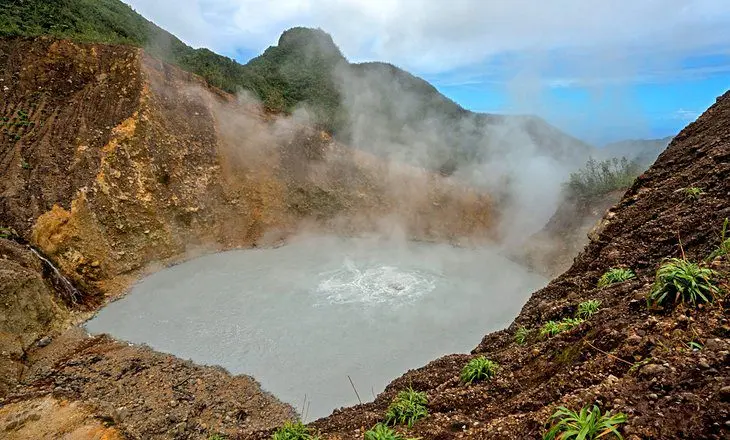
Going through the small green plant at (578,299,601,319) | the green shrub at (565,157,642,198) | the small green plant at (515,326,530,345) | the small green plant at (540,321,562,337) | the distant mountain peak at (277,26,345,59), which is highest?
the distant mountain peak at (277,26,345,59)

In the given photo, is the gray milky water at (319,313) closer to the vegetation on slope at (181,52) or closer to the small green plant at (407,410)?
the small green plant at (407,410)

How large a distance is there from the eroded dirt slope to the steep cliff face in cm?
1423

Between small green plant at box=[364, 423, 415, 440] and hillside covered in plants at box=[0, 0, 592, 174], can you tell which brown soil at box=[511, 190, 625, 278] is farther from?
small green plant at box=[364, 423, 415, 440]

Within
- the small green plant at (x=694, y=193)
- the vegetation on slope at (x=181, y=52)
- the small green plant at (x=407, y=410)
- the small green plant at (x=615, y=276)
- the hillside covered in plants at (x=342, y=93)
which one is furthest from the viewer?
the hillside covered in plants at (x=342, y=93)

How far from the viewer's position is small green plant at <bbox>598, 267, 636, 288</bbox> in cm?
615

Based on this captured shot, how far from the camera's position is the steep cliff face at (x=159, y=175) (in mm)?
16266

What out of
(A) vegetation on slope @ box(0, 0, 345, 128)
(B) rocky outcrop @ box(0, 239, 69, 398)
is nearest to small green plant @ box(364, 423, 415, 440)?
(B) rocky outcrop @ box(0, 239, 69, 398)

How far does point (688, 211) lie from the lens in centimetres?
658

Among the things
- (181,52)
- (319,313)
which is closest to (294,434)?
(319,313)

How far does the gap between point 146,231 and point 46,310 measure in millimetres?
5605

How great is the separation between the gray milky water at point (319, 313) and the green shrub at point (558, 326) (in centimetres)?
546

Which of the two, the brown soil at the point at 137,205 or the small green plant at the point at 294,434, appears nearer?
the small green plant at the point at 294,434

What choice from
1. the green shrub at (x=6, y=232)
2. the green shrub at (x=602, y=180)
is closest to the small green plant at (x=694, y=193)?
the green shrub at (x=602, y=180)

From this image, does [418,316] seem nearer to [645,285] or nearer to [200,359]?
[200,359]
